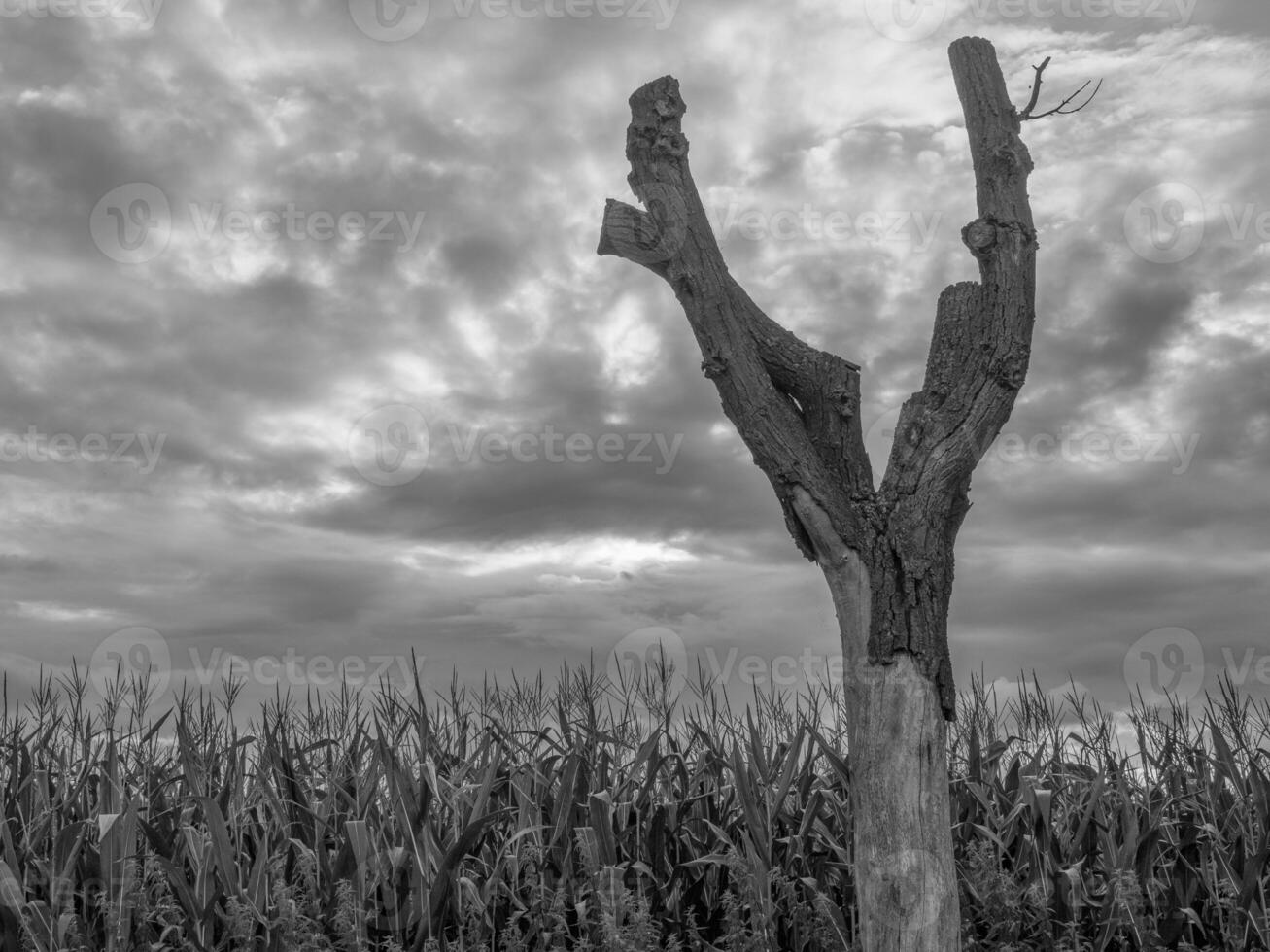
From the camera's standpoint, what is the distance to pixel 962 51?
6.23 metres

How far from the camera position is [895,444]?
219 inches

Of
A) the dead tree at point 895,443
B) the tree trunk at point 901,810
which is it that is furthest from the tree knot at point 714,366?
the tree trunk at point 901,810

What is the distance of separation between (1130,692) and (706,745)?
3.38 m

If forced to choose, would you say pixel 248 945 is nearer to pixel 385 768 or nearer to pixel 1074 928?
pixel 385 768

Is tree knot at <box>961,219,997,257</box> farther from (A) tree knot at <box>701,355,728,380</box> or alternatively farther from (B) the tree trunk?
(B) the tree trunk

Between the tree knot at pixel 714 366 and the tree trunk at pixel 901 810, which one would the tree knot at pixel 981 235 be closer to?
the tree knot at pixel 714 366

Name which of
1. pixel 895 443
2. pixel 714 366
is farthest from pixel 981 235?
pixel 714 366

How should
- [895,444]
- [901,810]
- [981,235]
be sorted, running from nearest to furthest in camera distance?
[901,810] < [895,444] < [981,235]

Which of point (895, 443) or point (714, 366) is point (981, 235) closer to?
point (895, 443)

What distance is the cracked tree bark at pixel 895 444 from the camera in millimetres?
5035

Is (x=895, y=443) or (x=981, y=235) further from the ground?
(x=981, y=235)

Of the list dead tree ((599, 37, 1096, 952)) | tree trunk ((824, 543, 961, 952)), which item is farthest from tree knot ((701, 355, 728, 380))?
tree trunk ((824, 543, 961, 952))

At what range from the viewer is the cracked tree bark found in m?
5.04

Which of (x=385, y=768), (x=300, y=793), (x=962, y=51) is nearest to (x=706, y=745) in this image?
(x=385, y=768)
